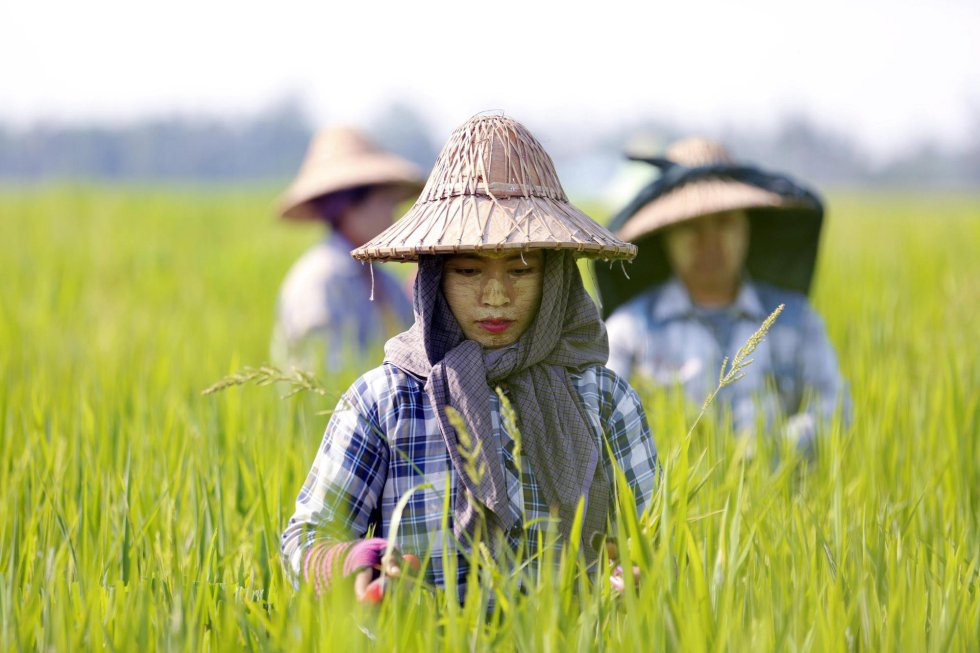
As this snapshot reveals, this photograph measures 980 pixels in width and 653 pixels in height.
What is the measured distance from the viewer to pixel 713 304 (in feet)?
10.2

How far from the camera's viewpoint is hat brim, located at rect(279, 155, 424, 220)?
4.18 metres

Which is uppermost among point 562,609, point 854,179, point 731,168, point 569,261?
point 854,179

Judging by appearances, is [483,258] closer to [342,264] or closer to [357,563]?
[357,563]

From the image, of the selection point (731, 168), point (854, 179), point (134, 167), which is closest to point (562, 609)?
point (731, 168)

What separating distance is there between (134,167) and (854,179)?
54.2 metres

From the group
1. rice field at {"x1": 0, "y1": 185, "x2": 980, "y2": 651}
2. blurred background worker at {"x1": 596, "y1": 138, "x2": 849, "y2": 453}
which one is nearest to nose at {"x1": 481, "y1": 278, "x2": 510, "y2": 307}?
rice field at {"x1": 0, "y1": 185, "x2": 980, "y2": 651}

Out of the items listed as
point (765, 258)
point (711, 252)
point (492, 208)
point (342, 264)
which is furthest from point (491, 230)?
point (342, 264)

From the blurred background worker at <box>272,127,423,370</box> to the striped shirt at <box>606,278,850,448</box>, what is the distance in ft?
3.48

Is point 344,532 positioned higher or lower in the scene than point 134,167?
lower

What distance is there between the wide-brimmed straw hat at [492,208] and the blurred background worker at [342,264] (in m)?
1.97

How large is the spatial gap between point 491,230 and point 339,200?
283 centimetres

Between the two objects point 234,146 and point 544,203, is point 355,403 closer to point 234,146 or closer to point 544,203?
point 544,203

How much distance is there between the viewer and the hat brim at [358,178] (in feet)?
13.7

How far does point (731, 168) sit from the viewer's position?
3029 millimetres
